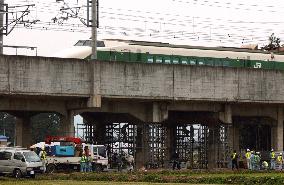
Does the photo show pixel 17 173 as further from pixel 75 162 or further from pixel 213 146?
pixel 213 146

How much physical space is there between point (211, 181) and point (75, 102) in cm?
2188

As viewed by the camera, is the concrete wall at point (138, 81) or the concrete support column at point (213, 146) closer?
the concrete wall at point (138, 81)

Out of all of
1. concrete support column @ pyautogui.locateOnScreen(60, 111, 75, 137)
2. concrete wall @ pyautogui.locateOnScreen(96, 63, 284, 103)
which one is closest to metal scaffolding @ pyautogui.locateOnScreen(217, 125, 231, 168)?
concrete wall @ pyautogui.locateOnScreen(96, 63, 284, 103)

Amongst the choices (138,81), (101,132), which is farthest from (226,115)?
(101,132)

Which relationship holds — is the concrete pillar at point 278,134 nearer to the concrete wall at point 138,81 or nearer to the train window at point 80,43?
the concrete wall at point 138,81

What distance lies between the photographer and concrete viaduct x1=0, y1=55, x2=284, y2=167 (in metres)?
55.4

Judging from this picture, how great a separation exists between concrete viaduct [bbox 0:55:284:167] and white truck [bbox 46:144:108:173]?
11.1 feet

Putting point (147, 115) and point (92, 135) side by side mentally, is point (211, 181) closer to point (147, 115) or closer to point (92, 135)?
point (147, 115)

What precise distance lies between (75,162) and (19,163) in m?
8.77

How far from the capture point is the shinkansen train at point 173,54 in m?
60.4

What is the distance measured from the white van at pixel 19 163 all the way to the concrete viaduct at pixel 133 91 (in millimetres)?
7703

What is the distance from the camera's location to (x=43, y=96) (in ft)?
185

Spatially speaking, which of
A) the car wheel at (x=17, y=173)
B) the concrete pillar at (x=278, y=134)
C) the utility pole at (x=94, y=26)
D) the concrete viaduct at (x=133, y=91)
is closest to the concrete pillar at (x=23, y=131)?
the concrete viaduct at (x=133, y=91)

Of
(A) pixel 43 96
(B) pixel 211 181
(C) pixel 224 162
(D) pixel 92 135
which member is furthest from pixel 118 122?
(B) pixel 211 181
